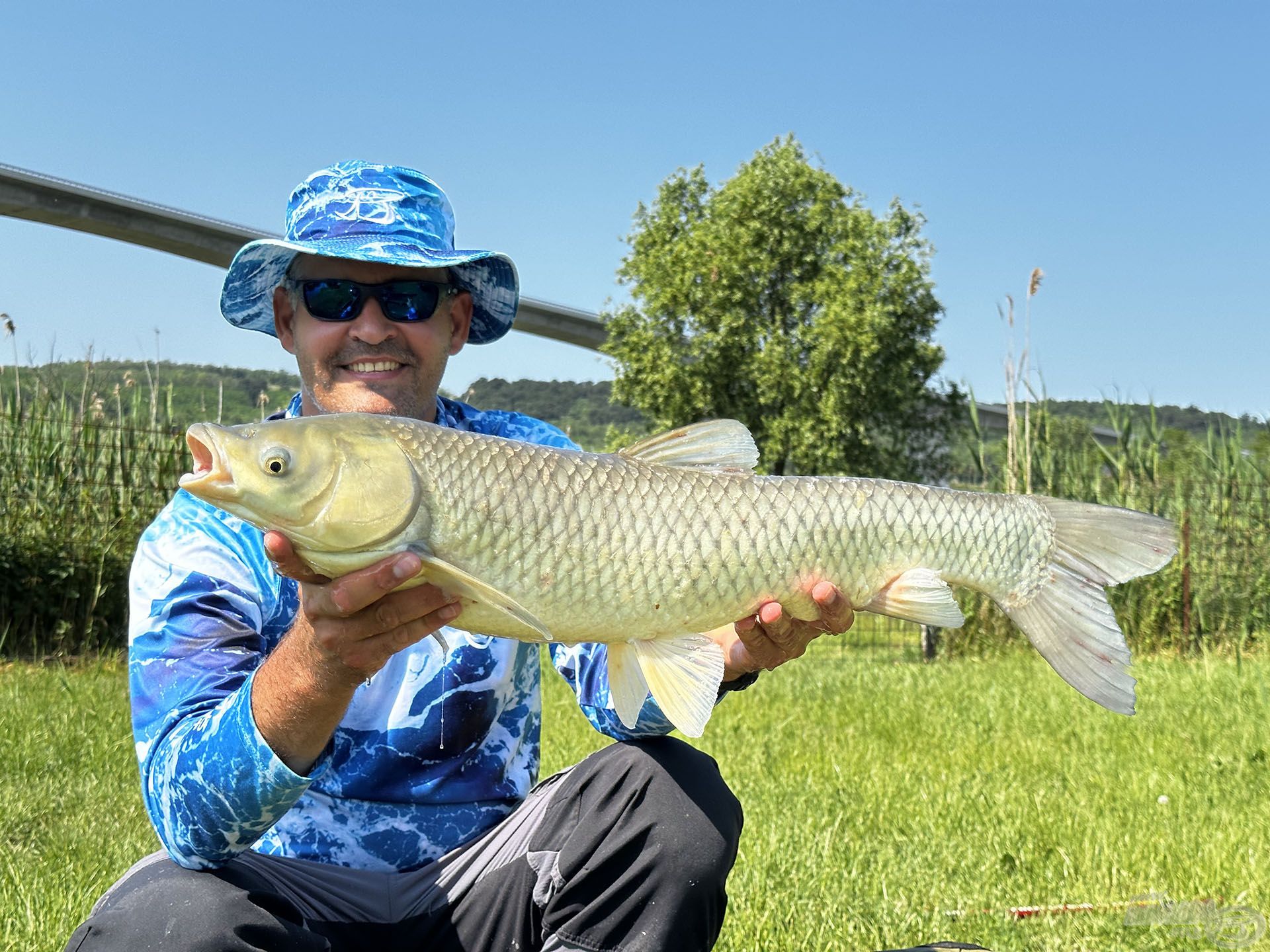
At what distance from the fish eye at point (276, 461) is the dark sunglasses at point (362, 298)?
3.21 ft

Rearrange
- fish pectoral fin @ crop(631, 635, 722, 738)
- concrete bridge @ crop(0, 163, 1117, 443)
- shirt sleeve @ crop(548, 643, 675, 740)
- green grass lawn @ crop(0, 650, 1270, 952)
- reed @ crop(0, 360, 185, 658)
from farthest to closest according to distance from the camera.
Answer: concrete bridge @ crop(0, 163, 1117, 443), reed @ crop(0, 360, 185, 658), green grass lawn @ crop(0, 650, 1270, 952), shirt sleeve @ crop(548, 643, 675, 740), fish pectoral fin @ crop(631, 635, 722, 738)

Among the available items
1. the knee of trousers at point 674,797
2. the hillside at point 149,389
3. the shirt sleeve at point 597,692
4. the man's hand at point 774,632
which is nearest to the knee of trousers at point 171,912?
the knee of trousers at point 674,797

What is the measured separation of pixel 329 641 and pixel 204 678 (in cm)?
44

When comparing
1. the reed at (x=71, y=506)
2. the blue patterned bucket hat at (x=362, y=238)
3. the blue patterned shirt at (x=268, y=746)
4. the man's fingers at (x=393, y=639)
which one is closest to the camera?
the man's fingers at (x=393, y=639)

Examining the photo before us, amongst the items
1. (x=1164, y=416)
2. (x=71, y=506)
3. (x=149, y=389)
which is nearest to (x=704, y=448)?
(x=71, y=506)

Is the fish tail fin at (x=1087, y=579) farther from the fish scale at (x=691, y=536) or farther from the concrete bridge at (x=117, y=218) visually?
the concrete bridge at (x=117, y=218)

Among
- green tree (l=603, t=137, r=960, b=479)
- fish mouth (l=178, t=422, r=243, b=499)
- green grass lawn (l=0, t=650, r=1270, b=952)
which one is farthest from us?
green tree (l=603, t=137, r=960, b=479)

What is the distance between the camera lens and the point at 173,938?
197 centimetres

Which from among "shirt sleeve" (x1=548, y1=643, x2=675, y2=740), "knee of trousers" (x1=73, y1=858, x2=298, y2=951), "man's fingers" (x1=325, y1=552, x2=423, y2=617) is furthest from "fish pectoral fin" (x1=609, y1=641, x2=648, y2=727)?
Result: "knee of trousers" (x1=73, y1=858, x2=298, y2=951)

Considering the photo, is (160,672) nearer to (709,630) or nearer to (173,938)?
(173,938)

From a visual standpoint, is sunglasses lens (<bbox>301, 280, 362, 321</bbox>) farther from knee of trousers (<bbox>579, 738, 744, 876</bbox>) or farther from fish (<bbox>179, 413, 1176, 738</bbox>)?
knee of trousers (<bbox>579, 738, 744, 876</bbox>)

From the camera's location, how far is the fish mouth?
178 centimetres

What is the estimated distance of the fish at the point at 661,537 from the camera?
6.02ft

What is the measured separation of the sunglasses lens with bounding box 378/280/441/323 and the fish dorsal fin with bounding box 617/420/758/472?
76 centimetres
